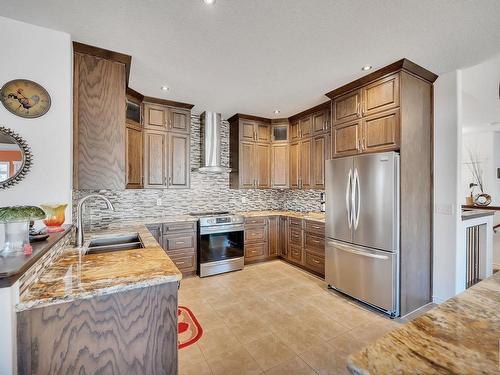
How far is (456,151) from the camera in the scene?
8.27 feet

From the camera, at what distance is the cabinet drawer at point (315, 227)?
3.41m

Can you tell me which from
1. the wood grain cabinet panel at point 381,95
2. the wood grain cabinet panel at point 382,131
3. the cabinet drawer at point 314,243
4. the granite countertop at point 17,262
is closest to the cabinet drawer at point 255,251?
the cabinet drawer at point 314,243

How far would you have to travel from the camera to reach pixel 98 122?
216 centimetres

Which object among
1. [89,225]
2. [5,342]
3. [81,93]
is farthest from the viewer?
[89,225]

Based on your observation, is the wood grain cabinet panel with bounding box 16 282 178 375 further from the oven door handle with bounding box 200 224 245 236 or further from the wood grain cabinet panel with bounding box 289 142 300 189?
the wood grain cabinet panel with bounding box 289 142 300 189

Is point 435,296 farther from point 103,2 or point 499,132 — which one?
point 499,132

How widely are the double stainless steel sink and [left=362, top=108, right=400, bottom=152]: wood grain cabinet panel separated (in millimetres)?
2644

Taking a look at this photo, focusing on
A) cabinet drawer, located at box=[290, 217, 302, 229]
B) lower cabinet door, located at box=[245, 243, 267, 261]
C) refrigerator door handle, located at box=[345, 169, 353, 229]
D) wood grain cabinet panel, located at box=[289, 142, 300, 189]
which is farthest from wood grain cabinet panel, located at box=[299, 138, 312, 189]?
lower cabinet door, located at box=[245, 243, 267, 261]

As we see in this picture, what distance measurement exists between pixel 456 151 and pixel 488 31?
3.72ft

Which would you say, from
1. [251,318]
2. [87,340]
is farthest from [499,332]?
[251,318]

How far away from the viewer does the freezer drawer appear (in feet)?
7.89

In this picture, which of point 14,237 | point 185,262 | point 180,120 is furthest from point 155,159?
point 14,237

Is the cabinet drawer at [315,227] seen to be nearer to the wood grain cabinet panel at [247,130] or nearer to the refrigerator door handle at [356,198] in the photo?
the refrigerator door handle at [356,198]

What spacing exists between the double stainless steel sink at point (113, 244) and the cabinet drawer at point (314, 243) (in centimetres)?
247
